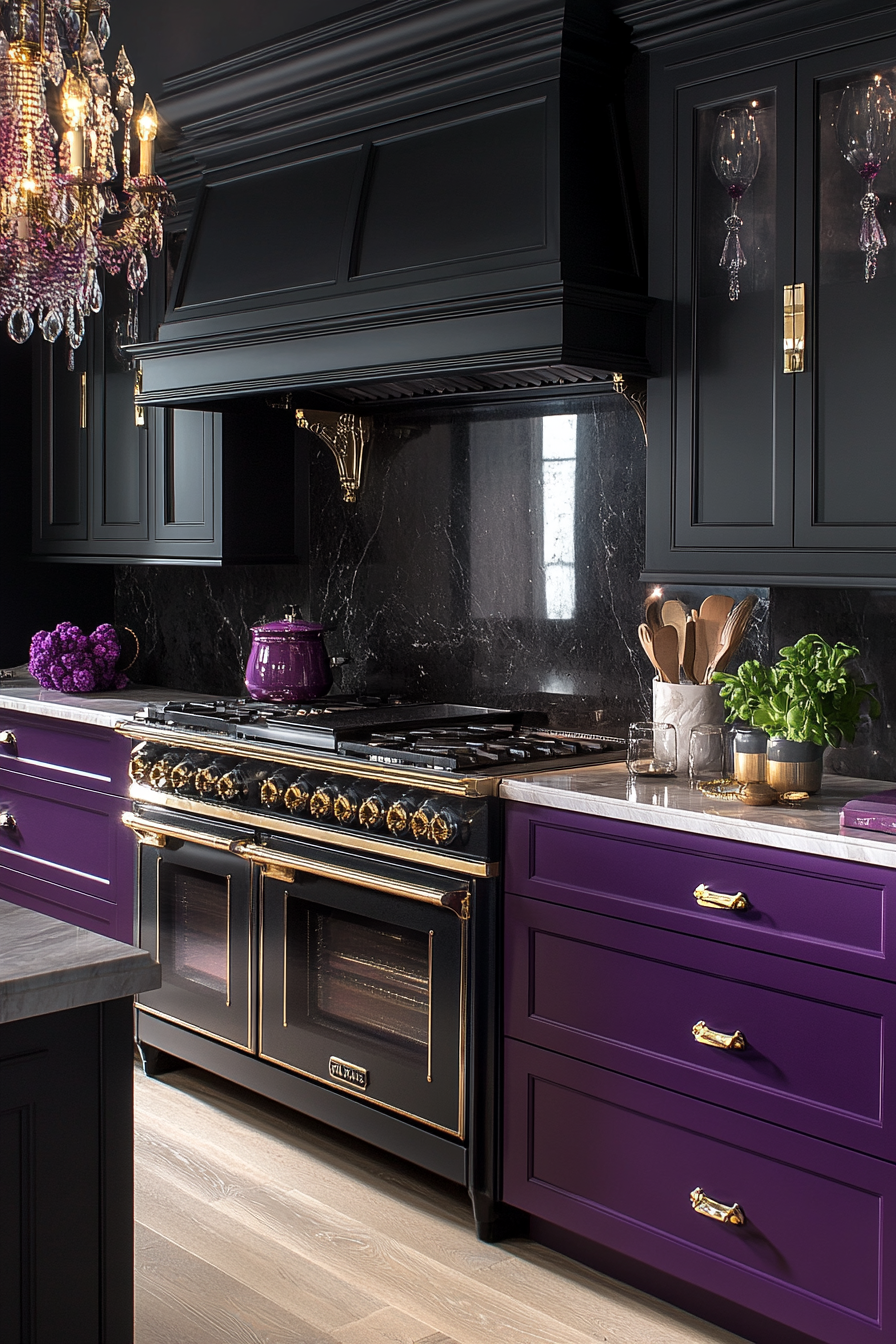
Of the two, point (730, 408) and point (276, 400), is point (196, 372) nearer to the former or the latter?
point (276, 400)

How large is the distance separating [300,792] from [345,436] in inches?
49.6

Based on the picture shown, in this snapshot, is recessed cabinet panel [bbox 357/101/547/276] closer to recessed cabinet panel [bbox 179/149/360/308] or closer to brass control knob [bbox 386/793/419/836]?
recessed cabinet panel [bbox 179/149/360/308]

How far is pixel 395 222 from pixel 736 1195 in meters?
2.29

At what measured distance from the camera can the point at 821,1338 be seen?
7.44 feet

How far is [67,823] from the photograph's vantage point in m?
4.12

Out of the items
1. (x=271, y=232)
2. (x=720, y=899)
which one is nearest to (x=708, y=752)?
(x=720, y=899)

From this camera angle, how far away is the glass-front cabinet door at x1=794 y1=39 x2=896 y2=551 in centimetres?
246

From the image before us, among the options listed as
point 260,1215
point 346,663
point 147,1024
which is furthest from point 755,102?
point 147,1024

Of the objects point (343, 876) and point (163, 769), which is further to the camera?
point (163, 769)

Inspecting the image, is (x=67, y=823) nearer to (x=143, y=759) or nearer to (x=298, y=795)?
(x=143, y=759)

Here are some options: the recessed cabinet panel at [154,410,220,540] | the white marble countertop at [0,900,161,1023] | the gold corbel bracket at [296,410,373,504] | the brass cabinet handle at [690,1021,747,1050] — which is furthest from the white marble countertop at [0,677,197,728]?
the white marble countertop at [0,900,161,1023]

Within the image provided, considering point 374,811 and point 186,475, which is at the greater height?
point 186,475

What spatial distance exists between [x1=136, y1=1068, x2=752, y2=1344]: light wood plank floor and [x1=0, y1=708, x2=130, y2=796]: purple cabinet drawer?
1.08 meters

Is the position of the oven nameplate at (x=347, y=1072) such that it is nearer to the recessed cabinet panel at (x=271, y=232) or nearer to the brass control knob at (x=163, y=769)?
the brass control knob at (x=163, y=769)
